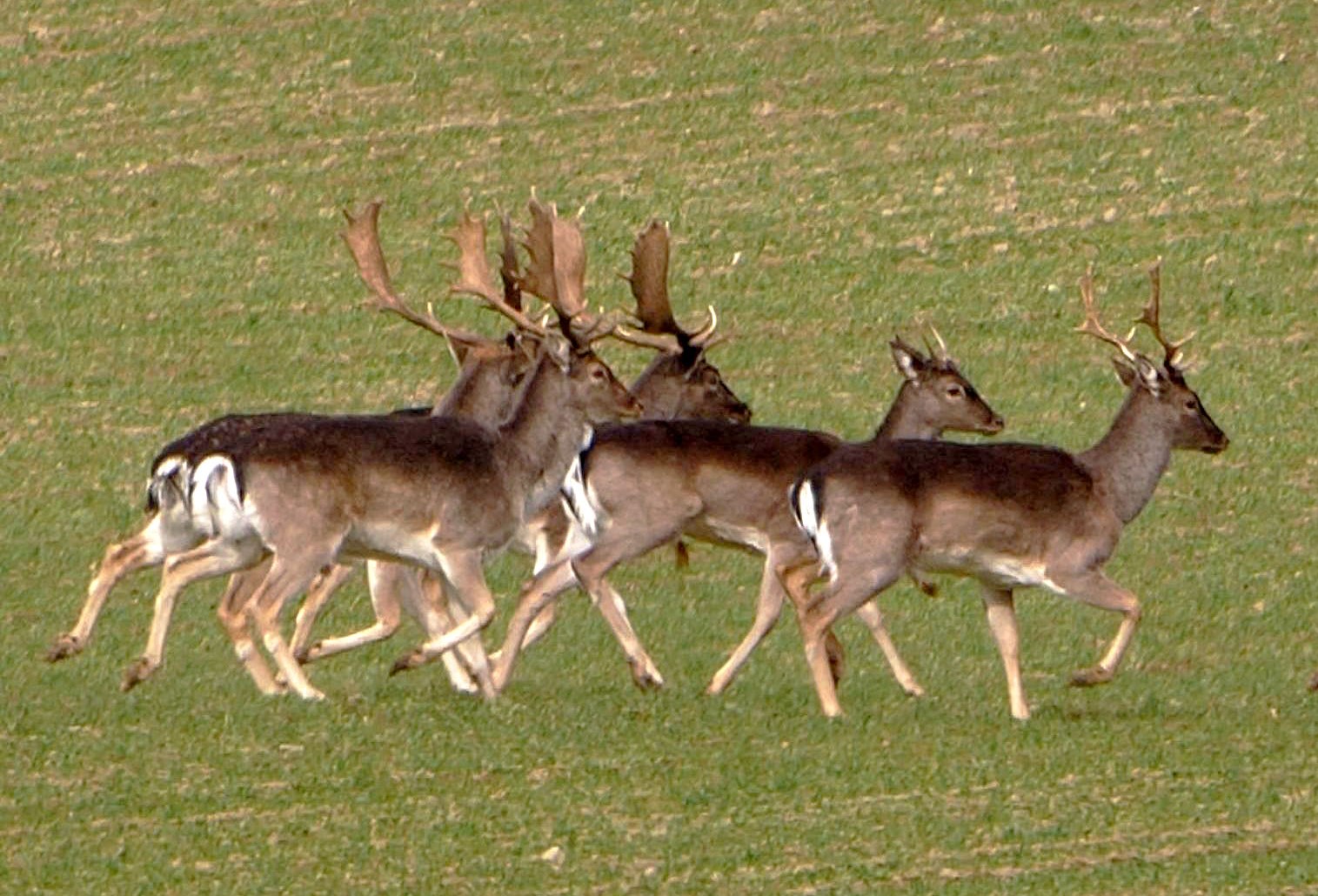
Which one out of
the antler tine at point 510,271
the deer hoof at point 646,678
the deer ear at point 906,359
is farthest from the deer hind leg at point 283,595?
the deer ear at point 906,359

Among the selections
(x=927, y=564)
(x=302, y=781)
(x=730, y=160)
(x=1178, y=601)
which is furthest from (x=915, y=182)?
(x=302, y=781)

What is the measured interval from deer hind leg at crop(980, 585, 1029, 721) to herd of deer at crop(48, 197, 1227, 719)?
0.02m

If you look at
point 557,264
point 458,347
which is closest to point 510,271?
point 458,347

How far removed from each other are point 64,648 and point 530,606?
2280mm

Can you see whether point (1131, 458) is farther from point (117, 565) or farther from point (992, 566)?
point (117, 565)

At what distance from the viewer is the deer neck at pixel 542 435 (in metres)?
15.8

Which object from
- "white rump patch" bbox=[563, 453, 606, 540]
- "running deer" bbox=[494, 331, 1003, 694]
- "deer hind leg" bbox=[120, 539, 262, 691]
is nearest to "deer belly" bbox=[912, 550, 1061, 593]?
"running deer" bbox=[494, 331, 1003, 694]

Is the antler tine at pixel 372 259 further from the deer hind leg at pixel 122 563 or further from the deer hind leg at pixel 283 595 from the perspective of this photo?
A: the deer hind leg at pixel 283 595

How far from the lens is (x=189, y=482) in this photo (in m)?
14.9

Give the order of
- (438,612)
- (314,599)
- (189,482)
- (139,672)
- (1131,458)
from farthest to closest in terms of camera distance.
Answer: (314,599) < (438,612) < (1131,458) < (189,482) < (139,672)

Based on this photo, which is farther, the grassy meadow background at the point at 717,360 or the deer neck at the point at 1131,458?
the deer neck at the point at 1131,458

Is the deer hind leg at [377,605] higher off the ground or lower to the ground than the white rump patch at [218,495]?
lower

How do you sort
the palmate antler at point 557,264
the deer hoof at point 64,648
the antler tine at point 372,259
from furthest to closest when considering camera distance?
the antler tine at point 372,259, the palmate antler at point 557,264, the deer hoof at point 64,648

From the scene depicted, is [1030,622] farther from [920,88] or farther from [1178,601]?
[920,88]
